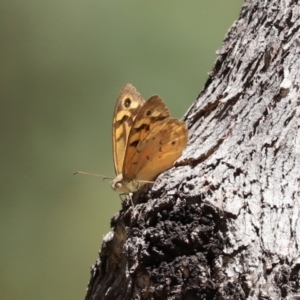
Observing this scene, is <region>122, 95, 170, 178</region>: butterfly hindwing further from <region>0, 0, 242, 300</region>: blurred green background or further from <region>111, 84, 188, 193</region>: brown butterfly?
<region>0, 0, 242, 300</region>: blurred green background

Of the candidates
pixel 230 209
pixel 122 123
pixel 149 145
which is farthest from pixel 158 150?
pixel 230 209

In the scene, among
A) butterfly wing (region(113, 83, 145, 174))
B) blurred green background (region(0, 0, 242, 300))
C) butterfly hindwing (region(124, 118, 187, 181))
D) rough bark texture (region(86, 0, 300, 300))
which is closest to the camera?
rough bark texture (region(86, 0, 300, 300))

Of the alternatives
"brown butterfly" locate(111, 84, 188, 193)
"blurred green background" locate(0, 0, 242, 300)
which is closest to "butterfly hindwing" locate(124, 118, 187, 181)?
"brown butterfly" locate(111, 84, 188, 193)

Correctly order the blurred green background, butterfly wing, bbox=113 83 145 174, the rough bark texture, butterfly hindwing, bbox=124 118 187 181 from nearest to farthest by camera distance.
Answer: the rough bark texture
butterfly hindwing, bbox=124 118 187 181
butterfly wing, bbox=113 83 145 174
the blurred green background

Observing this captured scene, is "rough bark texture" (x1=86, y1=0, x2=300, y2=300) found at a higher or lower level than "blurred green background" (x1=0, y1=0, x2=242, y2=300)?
lower

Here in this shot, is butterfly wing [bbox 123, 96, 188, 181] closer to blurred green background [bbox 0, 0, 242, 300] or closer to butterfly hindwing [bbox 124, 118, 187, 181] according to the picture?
butterfly hindwing [bbox 124, 118, 187, 181]

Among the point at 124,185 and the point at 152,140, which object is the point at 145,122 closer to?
the point at 152,140

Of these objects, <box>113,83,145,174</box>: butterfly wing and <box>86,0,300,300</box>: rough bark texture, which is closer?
<box>86,0,300,300</box>: rough bark texture

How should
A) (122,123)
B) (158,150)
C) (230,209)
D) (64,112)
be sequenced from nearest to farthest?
(230,209) → (158,150) → (122,123) → (64,112)
